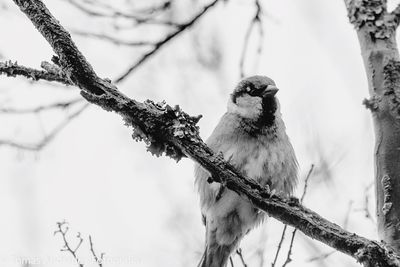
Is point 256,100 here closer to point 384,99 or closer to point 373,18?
point 373,18

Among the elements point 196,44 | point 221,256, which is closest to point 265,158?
point 221,256

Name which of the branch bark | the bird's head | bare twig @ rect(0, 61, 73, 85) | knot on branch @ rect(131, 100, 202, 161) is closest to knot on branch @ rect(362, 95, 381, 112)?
the branch bark

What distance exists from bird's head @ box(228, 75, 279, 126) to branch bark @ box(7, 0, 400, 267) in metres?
1.79

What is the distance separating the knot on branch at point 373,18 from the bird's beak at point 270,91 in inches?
60.9

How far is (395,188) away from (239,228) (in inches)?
78.8

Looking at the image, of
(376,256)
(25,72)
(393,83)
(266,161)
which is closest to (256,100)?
(266,161)

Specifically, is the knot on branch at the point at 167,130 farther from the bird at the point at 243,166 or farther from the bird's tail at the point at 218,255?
the bird's tail at the point at 218,255

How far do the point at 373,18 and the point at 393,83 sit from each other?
38cm

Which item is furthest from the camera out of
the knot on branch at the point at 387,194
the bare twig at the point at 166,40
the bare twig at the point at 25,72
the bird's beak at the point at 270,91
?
the bird's beak at the point at 270,91

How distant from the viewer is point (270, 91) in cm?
397

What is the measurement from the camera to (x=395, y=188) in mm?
1854

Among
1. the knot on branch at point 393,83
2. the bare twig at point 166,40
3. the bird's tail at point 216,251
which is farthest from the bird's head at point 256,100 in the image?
the knot on branch at point 393,83

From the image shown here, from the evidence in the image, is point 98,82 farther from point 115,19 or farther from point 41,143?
point 115,19

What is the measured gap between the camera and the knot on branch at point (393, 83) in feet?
6.52
